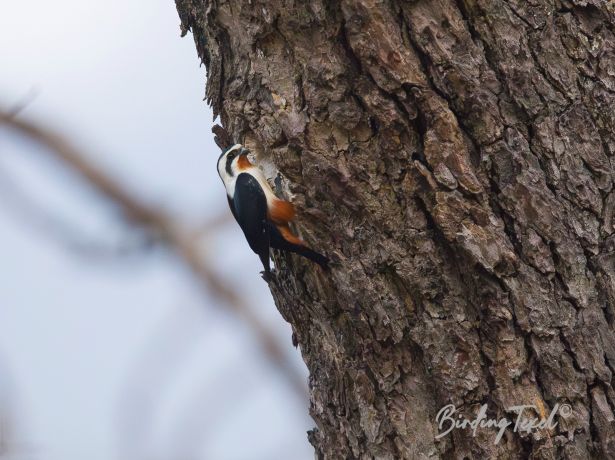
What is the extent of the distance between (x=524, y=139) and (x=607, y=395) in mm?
784

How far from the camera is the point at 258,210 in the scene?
331 centimetres

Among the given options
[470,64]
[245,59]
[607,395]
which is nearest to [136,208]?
[245,59]

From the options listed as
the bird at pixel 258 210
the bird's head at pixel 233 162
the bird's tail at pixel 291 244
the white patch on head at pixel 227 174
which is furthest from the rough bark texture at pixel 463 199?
→ the white patch on head at pixel 227 174

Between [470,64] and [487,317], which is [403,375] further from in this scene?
[470,64]

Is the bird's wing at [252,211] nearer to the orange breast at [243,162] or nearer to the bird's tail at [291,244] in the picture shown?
the orange breast at [243,162]

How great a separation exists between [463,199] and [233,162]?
55.1 inches

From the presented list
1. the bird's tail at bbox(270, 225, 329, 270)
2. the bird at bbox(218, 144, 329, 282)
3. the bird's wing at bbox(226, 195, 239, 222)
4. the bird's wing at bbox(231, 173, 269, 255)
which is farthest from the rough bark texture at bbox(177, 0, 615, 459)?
the bird's wing at bbox(226, 195, 239, 222)

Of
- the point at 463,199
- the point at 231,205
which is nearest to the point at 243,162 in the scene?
the point at 231,205

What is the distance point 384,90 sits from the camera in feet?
7.16

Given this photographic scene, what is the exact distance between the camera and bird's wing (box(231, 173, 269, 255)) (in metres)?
3.20

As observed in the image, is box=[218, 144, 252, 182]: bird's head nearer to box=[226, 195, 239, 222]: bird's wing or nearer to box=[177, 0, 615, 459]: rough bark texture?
box=[226, 195, 239, 222]: bird's wing

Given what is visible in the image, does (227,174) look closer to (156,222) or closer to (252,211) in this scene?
(252,211)

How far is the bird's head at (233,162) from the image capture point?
9.40 ft

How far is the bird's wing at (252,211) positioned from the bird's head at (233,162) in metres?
0.05
